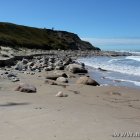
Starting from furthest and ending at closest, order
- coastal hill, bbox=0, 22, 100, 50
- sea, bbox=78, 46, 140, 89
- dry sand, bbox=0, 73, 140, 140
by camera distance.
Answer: coastal hill, bbox=0, 22, 100, 50
sea, bbox=78, 46, 140, 89
dry sand, bbox=0, 73, 140, 140

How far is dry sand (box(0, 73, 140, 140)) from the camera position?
258 inches

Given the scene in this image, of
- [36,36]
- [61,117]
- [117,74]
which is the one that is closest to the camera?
[61,117]

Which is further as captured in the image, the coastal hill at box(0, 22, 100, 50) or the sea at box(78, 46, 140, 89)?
the coastal hill at box(0, 22, 100, 50)

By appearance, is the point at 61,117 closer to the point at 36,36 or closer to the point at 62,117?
the point at 62,117

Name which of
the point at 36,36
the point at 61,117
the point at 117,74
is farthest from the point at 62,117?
the point at 36,36

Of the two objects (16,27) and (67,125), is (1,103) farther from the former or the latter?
(16,27)

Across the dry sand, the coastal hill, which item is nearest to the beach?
the dry sand

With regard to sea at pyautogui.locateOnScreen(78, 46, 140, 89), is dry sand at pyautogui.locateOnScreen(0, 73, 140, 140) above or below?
above

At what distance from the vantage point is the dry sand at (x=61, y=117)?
6.55 metres

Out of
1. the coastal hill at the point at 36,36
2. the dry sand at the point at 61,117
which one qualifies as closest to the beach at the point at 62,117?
the dry sand at the point at 61,117

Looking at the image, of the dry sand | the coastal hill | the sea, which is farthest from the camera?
the coastal hill

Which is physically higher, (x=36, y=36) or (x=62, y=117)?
(x=62, y=117)

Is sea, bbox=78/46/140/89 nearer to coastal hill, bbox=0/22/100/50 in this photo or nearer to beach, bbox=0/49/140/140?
beach, bbox=0/49/140/140

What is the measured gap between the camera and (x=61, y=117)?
26.1ft
